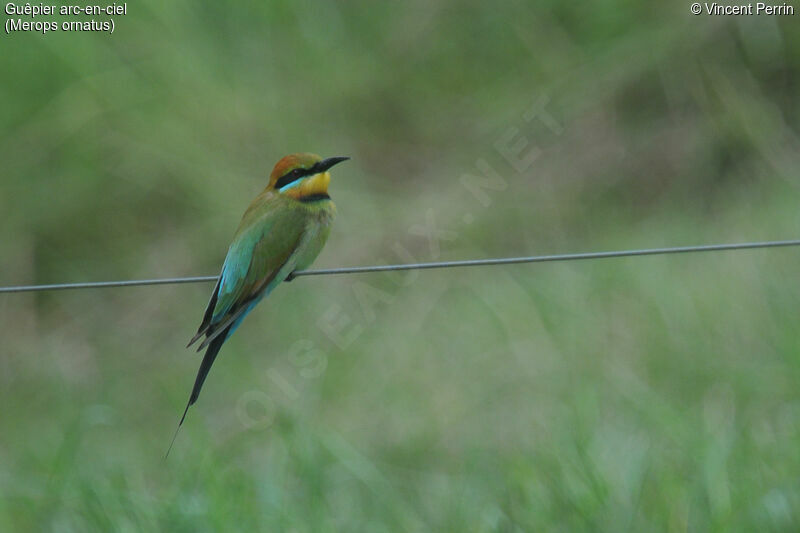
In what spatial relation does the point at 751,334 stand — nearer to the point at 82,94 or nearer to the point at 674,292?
the point at 674,292

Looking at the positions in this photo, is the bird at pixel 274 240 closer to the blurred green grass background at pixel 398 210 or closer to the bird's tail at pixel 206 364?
the bird's tail at pixel 206 364

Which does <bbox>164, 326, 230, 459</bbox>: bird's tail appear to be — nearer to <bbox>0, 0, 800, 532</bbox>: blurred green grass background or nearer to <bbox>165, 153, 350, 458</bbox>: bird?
<bbox>165, 153, 350, 458</bbox>: bird

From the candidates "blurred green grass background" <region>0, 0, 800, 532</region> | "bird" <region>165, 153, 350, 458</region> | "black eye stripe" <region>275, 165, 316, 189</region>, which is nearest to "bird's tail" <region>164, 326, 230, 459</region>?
"bird" <region>165, 153, 350, 458</region>

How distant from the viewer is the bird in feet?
9.78

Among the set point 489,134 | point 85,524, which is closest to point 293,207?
point 85,524

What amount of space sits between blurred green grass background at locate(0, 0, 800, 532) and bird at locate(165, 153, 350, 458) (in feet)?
5.87

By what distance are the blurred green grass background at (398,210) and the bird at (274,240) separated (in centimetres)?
179

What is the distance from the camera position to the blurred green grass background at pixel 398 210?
5293 mm

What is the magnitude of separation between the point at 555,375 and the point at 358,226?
62.3 inches

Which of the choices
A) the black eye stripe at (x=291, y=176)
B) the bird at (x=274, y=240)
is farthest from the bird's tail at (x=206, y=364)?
the black eye stripe at (x=291, y=176)

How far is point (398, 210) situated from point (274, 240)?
3.29m

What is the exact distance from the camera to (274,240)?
316cm

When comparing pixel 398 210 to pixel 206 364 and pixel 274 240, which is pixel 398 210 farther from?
pixel 206 364

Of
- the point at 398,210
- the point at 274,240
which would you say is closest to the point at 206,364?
the point at 274,240
